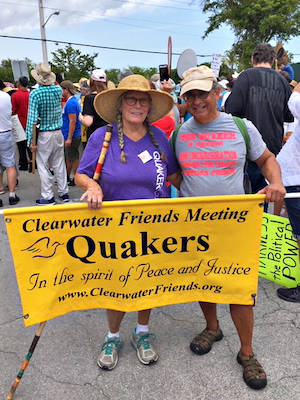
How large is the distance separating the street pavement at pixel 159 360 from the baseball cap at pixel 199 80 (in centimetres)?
167

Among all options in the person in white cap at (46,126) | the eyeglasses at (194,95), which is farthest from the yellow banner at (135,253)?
the person in white cap at (46,126)

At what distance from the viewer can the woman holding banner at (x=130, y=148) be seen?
6.42 ft

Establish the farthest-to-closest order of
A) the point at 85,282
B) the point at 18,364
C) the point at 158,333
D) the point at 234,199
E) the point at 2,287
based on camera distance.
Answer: the point at 2,287 < the point at 158,333 < the point at 18,364 < the point at 85,282 < the point at 234,199

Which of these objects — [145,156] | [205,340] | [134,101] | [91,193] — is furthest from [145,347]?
[134,101]

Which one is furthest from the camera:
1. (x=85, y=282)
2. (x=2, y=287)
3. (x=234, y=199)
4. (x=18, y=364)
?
(x=2, y=287)

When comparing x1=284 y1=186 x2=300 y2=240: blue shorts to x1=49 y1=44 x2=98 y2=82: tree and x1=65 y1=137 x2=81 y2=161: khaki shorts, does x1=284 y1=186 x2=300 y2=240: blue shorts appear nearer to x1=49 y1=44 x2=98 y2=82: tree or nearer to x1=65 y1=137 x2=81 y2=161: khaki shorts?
x1=65 y1=137 x2=81 y2=161: khaki shorts

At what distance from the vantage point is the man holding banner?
195cm

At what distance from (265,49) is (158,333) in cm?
281

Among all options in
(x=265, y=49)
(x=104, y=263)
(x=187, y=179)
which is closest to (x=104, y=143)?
(x=187, y=179)

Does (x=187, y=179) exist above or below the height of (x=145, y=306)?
above

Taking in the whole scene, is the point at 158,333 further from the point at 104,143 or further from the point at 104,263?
the point at 104,143

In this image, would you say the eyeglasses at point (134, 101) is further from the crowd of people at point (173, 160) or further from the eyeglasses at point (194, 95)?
the eyeglasses at point (194, 95)

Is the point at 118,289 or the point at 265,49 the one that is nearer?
the point at 118,289

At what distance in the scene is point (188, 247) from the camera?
200 centimetres
